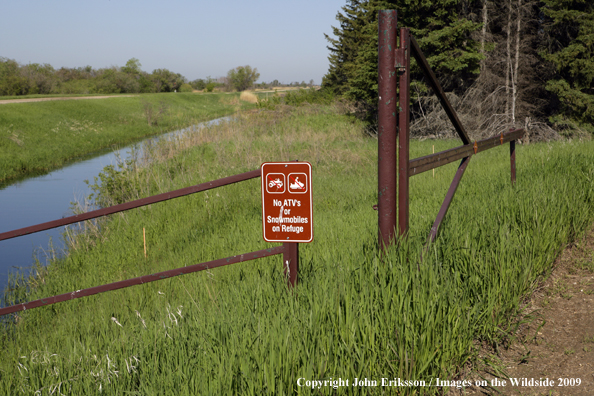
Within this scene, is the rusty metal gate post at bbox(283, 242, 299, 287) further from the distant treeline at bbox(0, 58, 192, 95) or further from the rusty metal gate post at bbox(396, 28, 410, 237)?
the distant treeline at bbox(0, 58, 192, 95)

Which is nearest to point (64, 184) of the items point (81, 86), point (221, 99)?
point (221, 99)

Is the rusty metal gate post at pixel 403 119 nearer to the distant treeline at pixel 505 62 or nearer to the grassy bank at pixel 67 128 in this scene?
the distant treeline at pixel 505 62

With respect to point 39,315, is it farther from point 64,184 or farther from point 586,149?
point 64,184

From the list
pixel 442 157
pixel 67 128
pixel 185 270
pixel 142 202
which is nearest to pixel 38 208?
pixel 142 202

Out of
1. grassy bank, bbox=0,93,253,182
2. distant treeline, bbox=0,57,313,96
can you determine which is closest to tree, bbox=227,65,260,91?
distant treeline, bbox=0,57,313,96

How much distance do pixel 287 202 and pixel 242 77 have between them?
5520 inches

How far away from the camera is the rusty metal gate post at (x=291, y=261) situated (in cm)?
284

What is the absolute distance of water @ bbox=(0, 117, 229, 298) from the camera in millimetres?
8867

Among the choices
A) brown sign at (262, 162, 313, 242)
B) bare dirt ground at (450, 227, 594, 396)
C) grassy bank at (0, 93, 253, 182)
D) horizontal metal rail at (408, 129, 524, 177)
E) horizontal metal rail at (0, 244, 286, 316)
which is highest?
grassy bank at (0, 93, 253, 182)

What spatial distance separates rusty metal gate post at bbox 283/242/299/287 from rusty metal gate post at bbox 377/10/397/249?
0.61m

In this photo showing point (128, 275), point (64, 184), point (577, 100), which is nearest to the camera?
point (128, 275)

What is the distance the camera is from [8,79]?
177 feet

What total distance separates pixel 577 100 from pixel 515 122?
2.52 metres

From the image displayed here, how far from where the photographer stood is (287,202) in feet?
9.10
